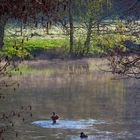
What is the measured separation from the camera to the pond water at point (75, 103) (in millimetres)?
17812

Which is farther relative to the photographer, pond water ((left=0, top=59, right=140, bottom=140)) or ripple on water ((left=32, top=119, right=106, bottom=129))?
ripple on water ((left=32, top=119, right=106, bottom=129))

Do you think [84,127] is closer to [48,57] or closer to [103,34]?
[103,34]

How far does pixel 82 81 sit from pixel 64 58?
9.52 m

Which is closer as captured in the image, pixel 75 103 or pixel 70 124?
pixel 70 124

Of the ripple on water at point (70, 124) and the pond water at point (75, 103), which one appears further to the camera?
the ripple on water at point (70, 124)

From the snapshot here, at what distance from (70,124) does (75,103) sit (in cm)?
387

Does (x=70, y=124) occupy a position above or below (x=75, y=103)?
below

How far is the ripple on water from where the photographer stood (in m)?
18.8

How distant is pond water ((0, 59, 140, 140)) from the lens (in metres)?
17.8

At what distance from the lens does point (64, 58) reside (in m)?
38.5

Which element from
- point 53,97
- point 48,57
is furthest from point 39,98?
point 48,57

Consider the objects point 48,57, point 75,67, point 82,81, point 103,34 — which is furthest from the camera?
point 48,57

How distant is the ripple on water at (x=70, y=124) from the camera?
18.8 m

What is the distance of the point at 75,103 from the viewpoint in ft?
75.3
